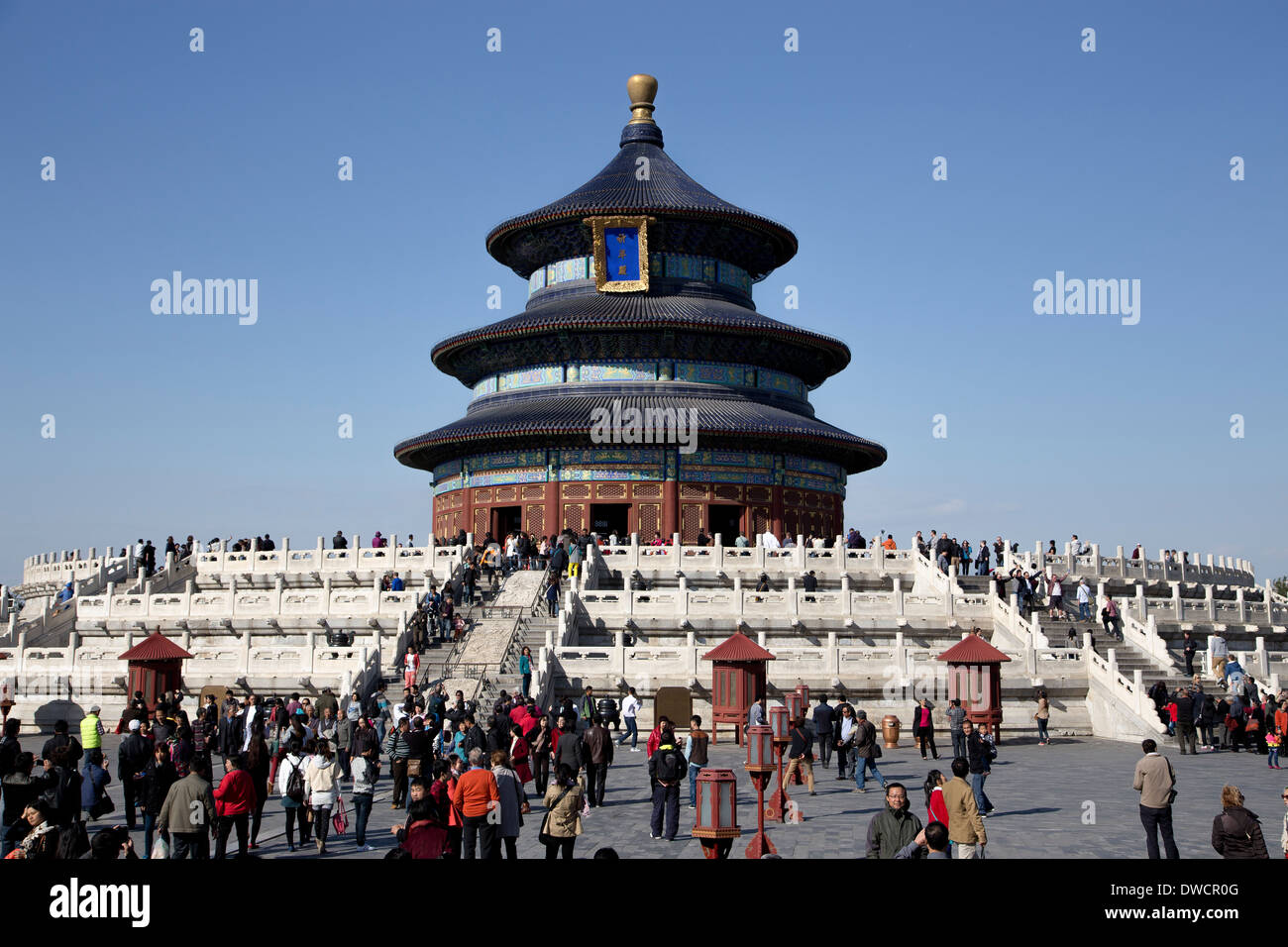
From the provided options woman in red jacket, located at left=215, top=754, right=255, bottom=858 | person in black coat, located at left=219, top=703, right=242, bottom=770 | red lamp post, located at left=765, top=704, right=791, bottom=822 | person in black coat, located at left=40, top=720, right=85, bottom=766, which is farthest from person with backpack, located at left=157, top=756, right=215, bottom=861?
red lamp post, located at left=765, top=704, right=791, bottom=822

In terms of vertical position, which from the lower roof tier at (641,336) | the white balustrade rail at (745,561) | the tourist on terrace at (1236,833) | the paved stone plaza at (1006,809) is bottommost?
the paved stone plaza at (1006,809)

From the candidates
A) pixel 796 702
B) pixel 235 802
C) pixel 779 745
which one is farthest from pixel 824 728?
pixel 235 802

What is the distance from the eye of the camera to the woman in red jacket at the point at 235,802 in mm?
14141

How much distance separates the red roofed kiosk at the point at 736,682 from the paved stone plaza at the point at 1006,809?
618mm

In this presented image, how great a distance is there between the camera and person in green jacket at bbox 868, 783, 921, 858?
36.1 ft

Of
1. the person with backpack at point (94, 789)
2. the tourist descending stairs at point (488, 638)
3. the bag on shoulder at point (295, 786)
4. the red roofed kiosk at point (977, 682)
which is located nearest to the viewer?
the person with backpack at point (94, 789)

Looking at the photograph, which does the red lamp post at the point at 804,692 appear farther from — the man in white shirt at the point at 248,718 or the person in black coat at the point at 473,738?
the man in white shirt at the point at 248,718

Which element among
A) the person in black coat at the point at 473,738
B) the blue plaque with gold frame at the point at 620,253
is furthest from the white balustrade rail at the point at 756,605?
the blue plaque with gold frame at the point at 620,253

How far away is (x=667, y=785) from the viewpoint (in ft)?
54.5

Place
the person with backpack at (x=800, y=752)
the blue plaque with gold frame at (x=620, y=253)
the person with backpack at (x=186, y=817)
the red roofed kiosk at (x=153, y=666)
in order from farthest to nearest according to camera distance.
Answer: the blue plaque with gold frame at (x=620, y=253) → the red roofed kiosk at (x=153, y=666) → the person with backpack at (x=800, y=752) → the person with backpack at (x=186, y=817)

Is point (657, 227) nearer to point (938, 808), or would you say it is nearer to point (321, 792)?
point (321, 792)

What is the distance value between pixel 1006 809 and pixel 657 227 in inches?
1558
